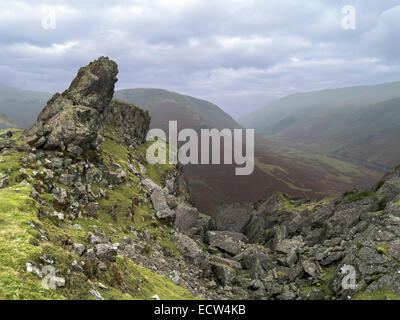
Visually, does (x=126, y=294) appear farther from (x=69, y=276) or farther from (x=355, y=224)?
(x=355, y=224)

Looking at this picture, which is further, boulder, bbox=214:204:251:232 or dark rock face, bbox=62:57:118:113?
boulder, bbox=214:204:251:232

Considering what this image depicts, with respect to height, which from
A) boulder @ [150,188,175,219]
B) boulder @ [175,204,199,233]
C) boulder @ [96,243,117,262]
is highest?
boulder @ [96,243,117,262]

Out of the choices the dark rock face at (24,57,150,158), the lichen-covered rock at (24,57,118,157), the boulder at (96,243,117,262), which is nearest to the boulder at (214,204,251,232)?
the dark rock face at (24,57,150,158)

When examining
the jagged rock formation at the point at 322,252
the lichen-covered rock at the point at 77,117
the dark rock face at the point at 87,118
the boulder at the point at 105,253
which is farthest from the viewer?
the dark rock face at the point at 87,118

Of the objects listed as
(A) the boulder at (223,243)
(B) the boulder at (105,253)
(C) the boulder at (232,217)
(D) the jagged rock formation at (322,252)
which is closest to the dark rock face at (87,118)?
(B) the boulder at (105,253)

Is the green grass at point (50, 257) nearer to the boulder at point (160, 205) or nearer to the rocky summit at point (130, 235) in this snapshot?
the rocky summit at point (130, 235)

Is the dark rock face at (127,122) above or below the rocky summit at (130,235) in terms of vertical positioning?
above

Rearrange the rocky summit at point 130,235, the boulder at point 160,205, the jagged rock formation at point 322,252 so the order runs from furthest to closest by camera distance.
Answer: the boulder at point 160,205
the jagged rock formation at point 322,252
the rocky summit at point 130,235

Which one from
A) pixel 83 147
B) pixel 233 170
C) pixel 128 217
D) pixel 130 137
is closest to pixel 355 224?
pixel 128 217

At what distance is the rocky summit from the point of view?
563 inches

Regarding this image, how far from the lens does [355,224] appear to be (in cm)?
3697

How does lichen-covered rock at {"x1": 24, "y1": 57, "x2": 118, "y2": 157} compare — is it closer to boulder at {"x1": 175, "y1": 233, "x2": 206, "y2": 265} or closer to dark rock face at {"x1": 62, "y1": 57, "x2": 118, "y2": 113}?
dark rock face at {"x1": 62, "y1": 57, "x2": 118, "y2": 113}

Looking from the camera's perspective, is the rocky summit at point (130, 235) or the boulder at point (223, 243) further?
the boulder at point (223, 243)

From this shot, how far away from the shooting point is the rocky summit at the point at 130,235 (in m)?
14.3
